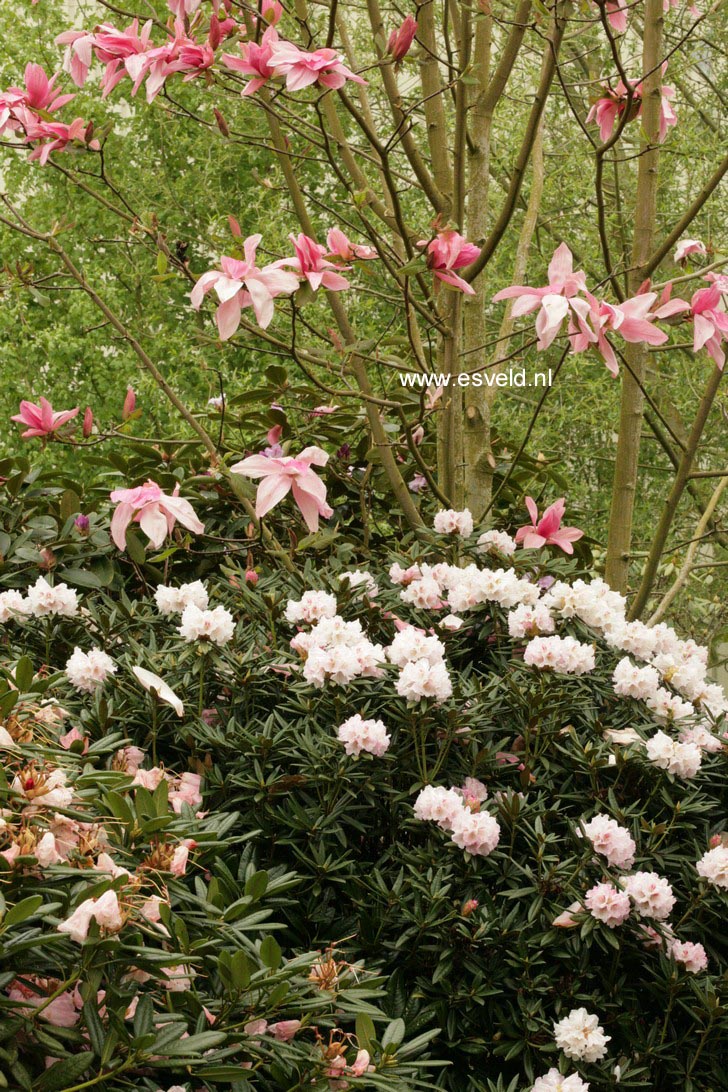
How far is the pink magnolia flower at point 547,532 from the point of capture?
2.15 metres

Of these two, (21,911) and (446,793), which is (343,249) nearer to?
(446,793)

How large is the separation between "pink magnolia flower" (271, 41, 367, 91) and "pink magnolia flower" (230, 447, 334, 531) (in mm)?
545

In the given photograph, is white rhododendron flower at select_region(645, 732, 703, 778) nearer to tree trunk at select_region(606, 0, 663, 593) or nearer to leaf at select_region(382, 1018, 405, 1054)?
leaf at select_region(382, 1018, 405, 1054)

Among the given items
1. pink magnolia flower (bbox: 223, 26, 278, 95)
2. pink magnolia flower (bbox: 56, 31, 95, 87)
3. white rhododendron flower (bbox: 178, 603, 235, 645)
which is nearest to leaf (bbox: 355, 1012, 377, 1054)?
white rhododendron flower (bbox: 178, 603, 235, 645)

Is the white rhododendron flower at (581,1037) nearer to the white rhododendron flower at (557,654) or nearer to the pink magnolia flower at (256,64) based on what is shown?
the white rhododendron flower at (557,654)

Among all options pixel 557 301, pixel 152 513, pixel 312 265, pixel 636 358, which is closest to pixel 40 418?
pixel 152 513

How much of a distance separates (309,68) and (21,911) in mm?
1294

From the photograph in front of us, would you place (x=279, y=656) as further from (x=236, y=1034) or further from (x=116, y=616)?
(x=236, y=1034)

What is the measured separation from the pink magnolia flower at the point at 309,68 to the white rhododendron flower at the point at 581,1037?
51.2 inches

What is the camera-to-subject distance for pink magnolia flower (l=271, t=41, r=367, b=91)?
168cm

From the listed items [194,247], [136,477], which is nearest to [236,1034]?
[136,477]

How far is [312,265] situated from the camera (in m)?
1.68

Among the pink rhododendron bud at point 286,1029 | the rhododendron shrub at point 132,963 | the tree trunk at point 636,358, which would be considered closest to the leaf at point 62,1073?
the rhododendron shrub at point 132,963

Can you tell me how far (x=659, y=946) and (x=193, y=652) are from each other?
2.45ft
